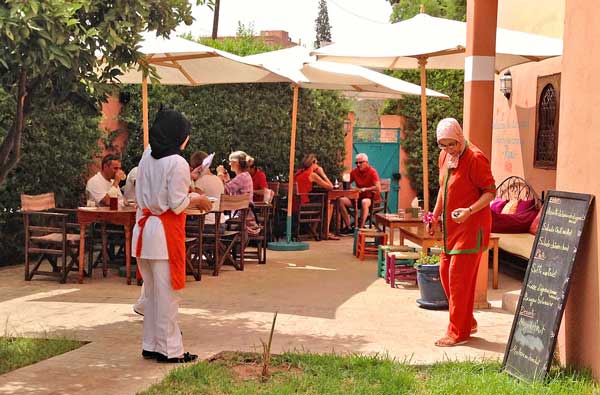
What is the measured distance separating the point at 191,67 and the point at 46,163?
7.41ft

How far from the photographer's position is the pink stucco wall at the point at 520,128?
11789mm

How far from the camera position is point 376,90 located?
1341cm

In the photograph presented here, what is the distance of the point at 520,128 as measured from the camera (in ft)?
41.6

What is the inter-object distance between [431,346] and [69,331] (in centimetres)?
287

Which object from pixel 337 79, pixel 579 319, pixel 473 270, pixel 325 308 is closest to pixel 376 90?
pixel 337 79

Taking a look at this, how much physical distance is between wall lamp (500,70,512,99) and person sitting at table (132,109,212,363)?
823 centimetres

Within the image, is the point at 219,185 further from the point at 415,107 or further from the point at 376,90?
the point at 415,107

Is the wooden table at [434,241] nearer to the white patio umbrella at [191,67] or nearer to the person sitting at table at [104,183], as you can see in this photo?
the white patio umbrella at [191,67]

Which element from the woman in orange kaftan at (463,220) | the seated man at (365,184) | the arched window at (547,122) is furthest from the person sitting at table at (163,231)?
the seated man at (365,184)

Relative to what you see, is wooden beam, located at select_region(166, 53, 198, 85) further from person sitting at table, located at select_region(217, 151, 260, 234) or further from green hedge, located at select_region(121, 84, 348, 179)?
green hedge, located at select_region(121, 84, 348, 179)

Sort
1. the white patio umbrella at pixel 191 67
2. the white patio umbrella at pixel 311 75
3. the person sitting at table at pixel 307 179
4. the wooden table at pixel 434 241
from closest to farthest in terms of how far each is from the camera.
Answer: the wooden table at pixel 434 241
the white patio umbrella at pixel 191 67
the white patio umbrella at pixel 311 75
the person sitting at table at pixel 307 179

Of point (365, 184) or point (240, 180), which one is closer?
point (240, 180)

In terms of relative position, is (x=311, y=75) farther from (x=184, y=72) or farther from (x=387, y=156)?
(x=387, y=156)

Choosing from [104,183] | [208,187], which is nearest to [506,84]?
[208,187]
